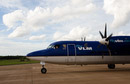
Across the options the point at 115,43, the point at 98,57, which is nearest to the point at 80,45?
the point at 98,57

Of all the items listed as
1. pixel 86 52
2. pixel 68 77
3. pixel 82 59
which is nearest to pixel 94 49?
pixel 86 52

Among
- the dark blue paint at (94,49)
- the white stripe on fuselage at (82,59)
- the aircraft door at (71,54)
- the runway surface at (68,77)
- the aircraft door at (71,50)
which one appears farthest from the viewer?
the aircraft door at (71,50)

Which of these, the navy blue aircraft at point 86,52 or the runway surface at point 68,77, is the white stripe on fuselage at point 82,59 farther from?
the runway surface at point 68,77

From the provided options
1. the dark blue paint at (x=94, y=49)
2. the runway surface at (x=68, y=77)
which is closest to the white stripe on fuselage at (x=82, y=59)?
the dark blue paint at (x=94, y=49)

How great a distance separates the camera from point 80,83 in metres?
10.7

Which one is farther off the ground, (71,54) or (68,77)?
(71,54)

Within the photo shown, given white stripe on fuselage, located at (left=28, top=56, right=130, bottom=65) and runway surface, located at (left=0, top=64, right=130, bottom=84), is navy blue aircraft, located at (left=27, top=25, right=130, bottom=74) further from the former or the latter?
runway surface, located at (left=0, top=64, right=130, bottom=84)

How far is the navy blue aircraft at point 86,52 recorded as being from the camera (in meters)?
17.6

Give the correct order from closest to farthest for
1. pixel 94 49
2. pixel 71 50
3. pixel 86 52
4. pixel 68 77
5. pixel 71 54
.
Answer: pixel 68 77 < pixel 71 54 < pixel 71 50 < pixel 86 52 < pixel 94 49

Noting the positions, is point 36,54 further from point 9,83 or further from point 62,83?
point 62,83

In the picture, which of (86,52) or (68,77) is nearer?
(68,77)

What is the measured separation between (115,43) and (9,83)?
12.9 meters

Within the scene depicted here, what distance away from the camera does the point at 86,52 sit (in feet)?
62.5

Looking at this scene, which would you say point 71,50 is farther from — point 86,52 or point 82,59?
point 86,52
